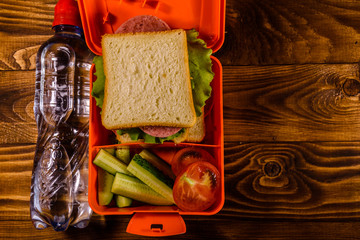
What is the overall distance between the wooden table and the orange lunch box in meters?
0.13

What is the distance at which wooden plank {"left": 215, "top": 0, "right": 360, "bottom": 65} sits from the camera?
1.11 metres

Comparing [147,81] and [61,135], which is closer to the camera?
[147,81]

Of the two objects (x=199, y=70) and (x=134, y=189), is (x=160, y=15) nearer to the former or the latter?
(x=199, y=70)

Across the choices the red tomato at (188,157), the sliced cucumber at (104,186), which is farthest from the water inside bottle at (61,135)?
the red tomato at (188,157)

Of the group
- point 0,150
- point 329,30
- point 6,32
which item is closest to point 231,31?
point 329,30

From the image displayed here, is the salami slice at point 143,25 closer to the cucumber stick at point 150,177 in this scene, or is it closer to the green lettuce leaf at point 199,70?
the green lettuce leaf at point 199,70

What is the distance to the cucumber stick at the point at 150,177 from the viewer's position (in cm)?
96

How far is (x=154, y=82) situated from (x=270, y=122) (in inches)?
18.7

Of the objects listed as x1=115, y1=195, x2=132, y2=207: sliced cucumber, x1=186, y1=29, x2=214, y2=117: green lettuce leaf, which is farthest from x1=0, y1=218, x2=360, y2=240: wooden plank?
x1=186, y1=29, x2=214, y2=117: green lettuce leaf

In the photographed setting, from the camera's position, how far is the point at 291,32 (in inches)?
44.1

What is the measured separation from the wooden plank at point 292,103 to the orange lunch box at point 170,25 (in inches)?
4.9

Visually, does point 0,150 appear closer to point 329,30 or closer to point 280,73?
point 280,73

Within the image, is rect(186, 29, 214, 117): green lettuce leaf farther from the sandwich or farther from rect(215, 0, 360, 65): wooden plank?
rect(215, 0, 360, 65): wooden plank

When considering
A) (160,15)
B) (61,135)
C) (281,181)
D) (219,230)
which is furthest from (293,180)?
(61,135)
